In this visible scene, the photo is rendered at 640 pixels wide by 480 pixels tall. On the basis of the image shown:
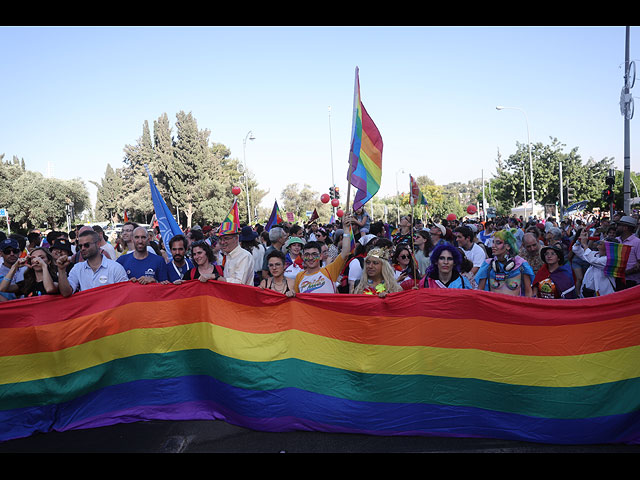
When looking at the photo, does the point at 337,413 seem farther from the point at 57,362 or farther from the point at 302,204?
the point at 302,204

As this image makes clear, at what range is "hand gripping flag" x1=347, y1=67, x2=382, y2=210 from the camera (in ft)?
16.8

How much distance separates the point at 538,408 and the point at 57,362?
4244mm

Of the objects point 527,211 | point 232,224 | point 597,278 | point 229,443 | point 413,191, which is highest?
point 413,191

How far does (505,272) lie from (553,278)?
967 millimetres

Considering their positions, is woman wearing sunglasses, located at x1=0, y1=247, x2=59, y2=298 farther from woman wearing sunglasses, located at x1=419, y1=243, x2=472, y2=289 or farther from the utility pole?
the utility pole

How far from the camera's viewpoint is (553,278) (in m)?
6.07

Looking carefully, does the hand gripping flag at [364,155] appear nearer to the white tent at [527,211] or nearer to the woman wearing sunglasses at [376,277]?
the woman wearing sunglasses at [376,277]

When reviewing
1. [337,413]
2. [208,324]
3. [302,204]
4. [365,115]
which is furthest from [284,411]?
[302,204]

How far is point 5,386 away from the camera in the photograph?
14.8ft

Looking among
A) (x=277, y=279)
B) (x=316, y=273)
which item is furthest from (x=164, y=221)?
(x=316, y=273)

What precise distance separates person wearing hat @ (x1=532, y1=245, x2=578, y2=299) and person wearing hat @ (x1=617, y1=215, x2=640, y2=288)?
647 mm

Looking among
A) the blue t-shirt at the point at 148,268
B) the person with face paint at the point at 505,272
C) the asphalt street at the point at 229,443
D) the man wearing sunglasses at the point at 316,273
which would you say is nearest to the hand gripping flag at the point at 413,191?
the man wearing sunglasses at the point at 316,273

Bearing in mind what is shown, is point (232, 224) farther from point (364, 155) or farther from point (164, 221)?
point (364, 155)

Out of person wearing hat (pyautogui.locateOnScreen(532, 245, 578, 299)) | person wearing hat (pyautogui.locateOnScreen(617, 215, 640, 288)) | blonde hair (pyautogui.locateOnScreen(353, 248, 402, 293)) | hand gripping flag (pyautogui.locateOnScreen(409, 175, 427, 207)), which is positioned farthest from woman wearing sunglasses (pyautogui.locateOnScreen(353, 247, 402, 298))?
person wearing hat (pyautogui.locateOnScreen(617, 215, 640, 288))
